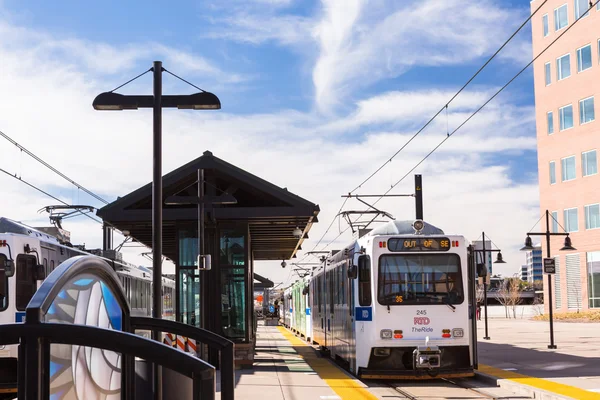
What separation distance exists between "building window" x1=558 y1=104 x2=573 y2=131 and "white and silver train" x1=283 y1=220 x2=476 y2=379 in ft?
132

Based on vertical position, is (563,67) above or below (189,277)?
above

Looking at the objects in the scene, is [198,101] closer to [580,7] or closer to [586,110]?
[586,110]

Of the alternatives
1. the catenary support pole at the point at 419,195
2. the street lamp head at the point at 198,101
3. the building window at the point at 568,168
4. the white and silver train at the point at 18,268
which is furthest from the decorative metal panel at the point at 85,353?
the building window at the point at 568,168

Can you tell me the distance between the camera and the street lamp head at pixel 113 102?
13.4m

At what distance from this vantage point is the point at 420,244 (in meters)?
17.3

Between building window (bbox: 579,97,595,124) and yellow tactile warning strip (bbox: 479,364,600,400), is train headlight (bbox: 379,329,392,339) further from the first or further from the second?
building window (bbox: 579,97,595,124)

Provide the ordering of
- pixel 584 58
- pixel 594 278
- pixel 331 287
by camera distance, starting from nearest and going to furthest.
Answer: pixel 331 287 < pixel 584 58 < pixel 594 278

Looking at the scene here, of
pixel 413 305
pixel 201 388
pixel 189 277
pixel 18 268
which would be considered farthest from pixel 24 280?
pixel 201 388

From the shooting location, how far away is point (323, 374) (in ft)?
63.0

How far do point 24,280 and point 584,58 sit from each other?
1749 inches

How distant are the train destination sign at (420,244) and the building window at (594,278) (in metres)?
39.1

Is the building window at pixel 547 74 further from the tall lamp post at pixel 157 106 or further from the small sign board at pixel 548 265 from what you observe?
the tall lamp post at pixel 157 106

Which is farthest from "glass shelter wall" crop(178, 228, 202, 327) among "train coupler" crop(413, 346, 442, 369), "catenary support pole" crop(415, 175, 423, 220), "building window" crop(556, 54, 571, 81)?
"building window" crop(556, 54, 571, 81)

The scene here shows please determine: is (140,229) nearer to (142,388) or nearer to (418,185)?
(418,185)
